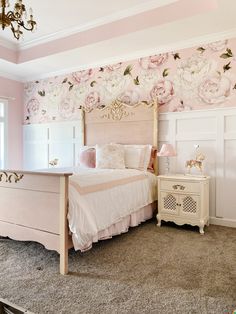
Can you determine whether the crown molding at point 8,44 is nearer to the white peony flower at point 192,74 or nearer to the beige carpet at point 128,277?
the white peony flower at point 192,74

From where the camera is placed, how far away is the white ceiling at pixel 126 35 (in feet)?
9.77

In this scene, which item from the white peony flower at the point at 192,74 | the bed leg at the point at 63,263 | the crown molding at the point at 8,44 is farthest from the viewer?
the crown molding at the point at 8,44

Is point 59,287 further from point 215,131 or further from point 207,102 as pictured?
point 207,102

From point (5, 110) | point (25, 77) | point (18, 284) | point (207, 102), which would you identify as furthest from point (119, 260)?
point (25, 77)

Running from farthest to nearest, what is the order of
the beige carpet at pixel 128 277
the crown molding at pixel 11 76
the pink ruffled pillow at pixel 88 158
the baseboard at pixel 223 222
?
the crown molding at pixel 11 76, the pink ruffled pillow at pixel 88 158, the baseboard at pixel 223 222, the beige carpet at pixel 128 277

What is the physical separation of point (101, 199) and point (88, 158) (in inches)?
58.8

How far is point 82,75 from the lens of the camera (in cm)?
455

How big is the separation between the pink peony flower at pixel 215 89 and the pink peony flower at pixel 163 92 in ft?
1.42

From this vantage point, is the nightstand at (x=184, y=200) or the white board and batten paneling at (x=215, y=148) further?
the white board and batten paneling at (x=215, y=148)

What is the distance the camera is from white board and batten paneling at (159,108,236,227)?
10.6 feet

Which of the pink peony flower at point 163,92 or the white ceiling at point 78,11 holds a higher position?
the white ceiling at point 78,11

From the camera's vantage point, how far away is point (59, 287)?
5.68 feet

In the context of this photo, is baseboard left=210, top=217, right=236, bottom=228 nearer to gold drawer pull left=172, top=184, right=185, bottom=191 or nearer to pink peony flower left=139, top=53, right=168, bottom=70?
gold drawer pull left=172, top=184, right=185, bottom=191

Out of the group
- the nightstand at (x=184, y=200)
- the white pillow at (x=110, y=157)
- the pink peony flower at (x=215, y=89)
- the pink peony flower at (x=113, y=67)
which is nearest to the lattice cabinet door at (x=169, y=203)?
the nightstand at (x=184, y=200)
